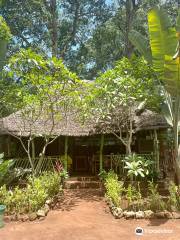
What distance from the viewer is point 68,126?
13.9 meters

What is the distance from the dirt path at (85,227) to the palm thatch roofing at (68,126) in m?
4.13

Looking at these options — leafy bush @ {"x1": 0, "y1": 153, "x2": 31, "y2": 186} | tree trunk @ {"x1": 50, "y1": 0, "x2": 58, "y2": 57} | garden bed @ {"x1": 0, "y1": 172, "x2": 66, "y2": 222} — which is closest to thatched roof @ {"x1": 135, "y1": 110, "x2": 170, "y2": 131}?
leafy bush @ {"x1": 0, "y1": 153, "x2": 31, "y2": 186}

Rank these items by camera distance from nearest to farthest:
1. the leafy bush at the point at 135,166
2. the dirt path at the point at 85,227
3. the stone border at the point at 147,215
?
the dirt path at the point at 85,227
the stone border at the point at 147,215
the leafy bush at the point at 135,166

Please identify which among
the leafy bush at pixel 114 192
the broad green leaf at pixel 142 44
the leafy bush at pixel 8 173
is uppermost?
the broad green leaf at pixel 142 44

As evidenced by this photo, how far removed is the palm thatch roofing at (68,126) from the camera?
496 inches

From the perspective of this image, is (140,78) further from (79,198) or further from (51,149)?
(51,149)

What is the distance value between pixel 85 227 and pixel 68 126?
6612 millimetres

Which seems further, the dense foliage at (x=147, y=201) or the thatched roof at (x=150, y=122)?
the thatched roof at (x=150, y=122)

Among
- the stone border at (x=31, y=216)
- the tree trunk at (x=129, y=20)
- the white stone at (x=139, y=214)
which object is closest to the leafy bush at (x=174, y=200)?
the white stone at (x=139, y=214)

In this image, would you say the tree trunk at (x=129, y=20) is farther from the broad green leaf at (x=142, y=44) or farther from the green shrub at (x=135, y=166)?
the green shrub at (x=135, y=166)

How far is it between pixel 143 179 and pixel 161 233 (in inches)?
191

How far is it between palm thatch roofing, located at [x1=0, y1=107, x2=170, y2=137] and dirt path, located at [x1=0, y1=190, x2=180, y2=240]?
413 centimetres

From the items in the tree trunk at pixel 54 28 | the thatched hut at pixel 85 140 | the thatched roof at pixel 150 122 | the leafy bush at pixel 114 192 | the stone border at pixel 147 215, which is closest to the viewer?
the stone border at pixel 147 215

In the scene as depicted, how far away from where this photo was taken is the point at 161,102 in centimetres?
1091
